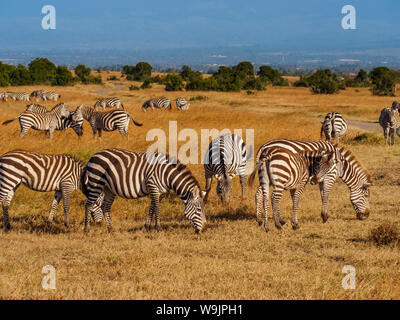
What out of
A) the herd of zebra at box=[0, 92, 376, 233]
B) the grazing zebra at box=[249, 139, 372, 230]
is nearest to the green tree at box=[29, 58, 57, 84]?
the herd of zebra at box=[0, 92, 376, 233]

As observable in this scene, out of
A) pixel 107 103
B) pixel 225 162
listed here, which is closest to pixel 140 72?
pixel 107 103

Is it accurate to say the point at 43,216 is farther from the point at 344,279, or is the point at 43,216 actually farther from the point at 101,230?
the point at 344,279

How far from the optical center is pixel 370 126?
2814cm

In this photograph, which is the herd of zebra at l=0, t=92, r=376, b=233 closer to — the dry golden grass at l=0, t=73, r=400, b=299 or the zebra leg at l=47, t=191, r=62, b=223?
the zebra leg at l=47, t=191, r=62, b=223

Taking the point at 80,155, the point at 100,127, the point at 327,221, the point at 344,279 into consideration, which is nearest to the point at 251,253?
the point at 344,279

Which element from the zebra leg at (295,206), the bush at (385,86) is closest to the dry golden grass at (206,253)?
the zebra leg at (295,206)

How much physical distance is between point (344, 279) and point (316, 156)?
3.76 m

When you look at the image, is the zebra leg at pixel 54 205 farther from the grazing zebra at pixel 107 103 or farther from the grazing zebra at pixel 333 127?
the grazing zebra at pixel 107 103

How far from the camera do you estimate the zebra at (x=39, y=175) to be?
30.7 feet

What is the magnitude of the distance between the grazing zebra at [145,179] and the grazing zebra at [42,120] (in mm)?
10441

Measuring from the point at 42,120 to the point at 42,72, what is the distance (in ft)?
159

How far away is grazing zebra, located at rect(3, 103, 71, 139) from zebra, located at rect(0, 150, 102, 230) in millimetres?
9695

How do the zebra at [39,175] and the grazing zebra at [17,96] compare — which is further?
the grazing zebra at [17,96]

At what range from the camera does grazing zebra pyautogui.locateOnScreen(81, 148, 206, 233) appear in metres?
9.09
